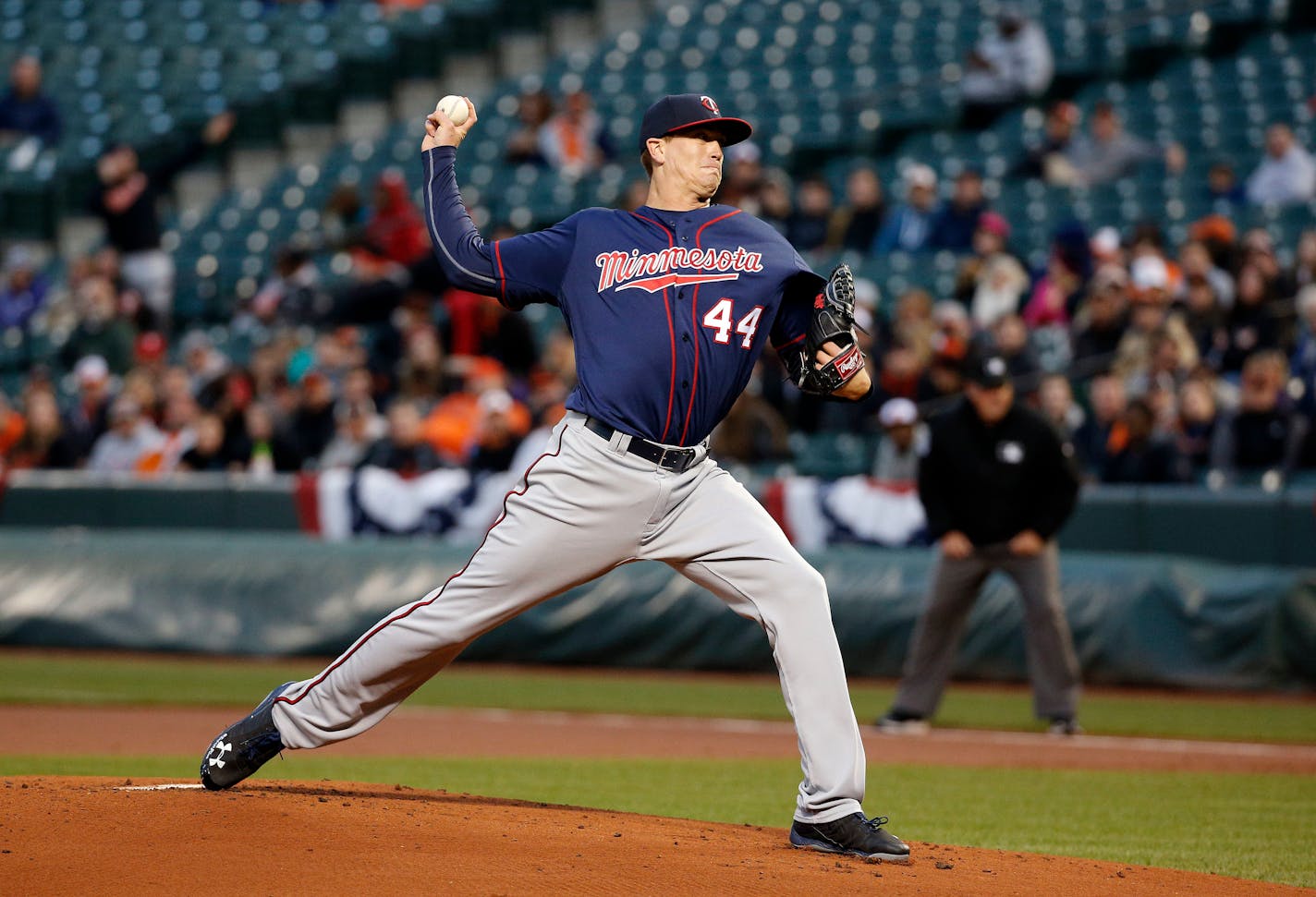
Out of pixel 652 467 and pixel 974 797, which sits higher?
pixel 652 467

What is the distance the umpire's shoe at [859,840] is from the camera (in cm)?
475

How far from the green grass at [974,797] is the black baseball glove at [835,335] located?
69.4 inches

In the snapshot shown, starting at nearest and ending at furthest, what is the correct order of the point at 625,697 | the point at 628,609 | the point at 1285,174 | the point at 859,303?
the point at 625,697 < the point at 628,609 < the point at 859,303 < the point at 1285,174

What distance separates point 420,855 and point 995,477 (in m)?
5.53

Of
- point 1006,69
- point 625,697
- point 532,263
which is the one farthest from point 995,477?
point 1006,69

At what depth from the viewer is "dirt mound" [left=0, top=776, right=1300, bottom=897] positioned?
4.18m

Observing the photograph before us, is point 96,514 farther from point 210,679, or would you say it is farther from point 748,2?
point 748,2

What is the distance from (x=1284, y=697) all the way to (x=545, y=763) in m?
5.31

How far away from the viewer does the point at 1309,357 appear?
11680 millimetres

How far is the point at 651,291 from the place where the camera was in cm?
485

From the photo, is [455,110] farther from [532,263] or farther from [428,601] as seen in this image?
[428,601]

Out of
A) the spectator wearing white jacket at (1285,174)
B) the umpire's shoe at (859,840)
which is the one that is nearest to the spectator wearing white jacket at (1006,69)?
the spectator wearing white jacket at (1285,174)

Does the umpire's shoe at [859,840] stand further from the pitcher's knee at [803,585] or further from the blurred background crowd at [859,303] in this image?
the blurred background crowd at [859,303]

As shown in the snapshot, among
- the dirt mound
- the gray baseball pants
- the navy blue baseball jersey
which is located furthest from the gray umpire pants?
the navy blue baseball jersey
